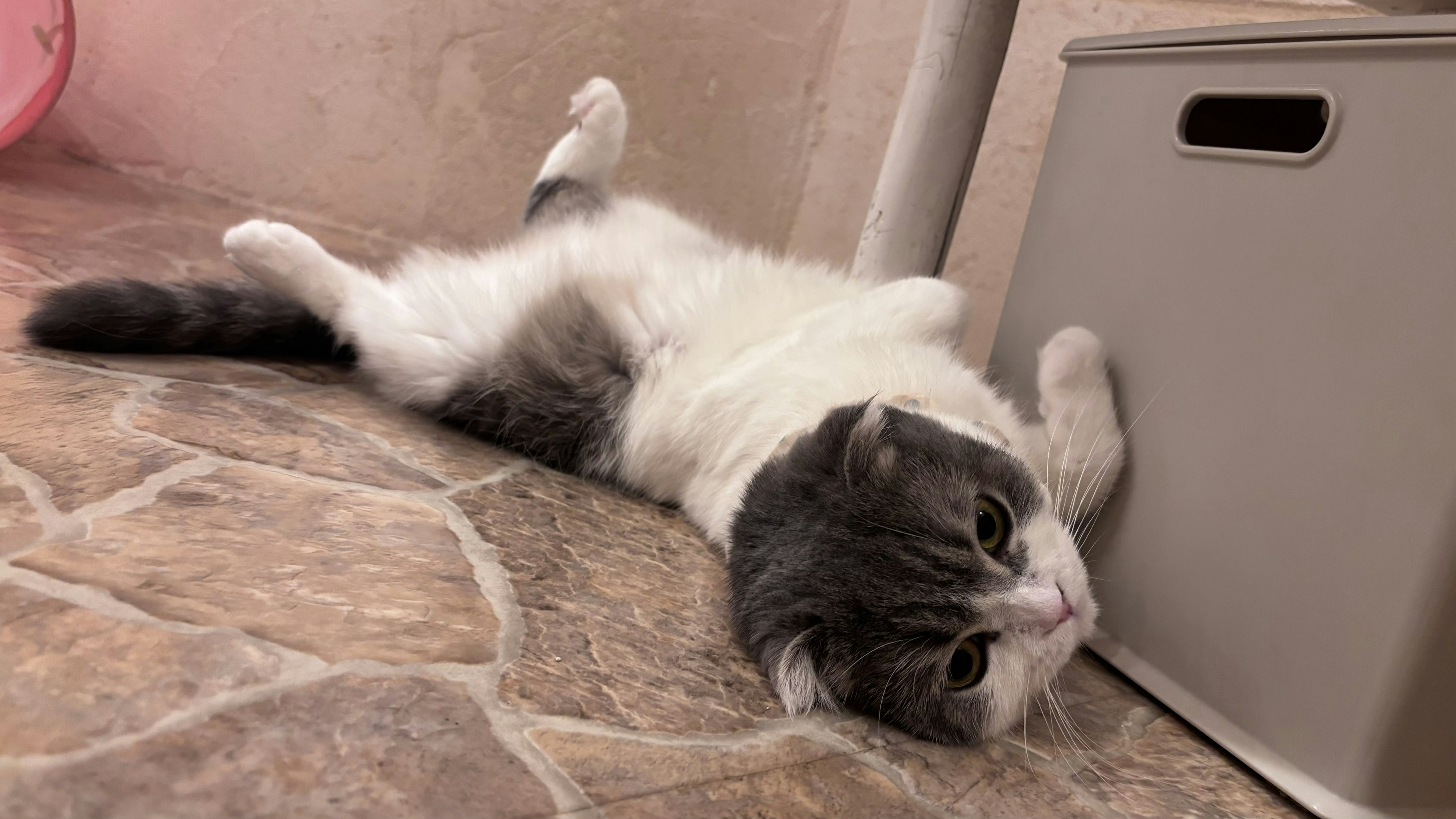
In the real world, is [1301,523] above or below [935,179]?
below

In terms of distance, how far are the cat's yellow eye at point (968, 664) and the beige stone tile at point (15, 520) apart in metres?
1.24

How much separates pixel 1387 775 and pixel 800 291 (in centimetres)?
133

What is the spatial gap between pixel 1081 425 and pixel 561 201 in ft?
5.07

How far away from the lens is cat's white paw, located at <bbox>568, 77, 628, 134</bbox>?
2.40m

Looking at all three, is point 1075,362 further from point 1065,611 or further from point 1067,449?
point 1065,611

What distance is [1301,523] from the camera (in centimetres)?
122

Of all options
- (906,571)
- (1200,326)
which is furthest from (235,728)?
(1200,326)

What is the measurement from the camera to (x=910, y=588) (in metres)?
1.20

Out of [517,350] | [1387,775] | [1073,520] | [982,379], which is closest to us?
[1387,775]

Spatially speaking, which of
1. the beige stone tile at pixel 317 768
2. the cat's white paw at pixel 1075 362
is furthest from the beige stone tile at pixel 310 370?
the cat's white paw at pixel 1075 362

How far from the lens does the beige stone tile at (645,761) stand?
995 mm

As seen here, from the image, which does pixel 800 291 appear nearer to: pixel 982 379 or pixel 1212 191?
pixel 982 379

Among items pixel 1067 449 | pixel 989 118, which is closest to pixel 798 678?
pixel 1067 449

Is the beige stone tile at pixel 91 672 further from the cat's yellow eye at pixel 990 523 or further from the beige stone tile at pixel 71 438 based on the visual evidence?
the cat's yellow eye at pixel 990 523
